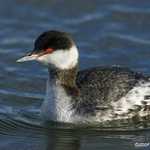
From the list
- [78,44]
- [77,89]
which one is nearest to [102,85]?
[77,89]

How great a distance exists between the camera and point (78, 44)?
1750 centimetres

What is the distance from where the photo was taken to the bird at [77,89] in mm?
14219

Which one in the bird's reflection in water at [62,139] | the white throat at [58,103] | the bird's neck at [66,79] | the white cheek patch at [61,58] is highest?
the white cheek patch at [61,58]

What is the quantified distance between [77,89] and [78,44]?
303 centimetres

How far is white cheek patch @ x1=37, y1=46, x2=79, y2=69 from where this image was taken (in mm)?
14202

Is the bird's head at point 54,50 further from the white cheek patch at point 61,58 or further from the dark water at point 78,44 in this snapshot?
the dark water at point 78,44

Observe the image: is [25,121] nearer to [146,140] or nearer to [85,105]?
[85,105]

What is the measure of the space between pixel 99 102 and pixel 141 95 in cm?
83

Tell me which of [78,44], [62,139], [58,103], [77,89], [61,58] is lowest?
Answer: [62,139]

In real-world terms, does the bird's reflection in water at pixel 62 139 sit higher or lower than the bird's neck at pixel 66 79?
lower

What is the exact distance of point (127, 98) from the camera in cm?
1476

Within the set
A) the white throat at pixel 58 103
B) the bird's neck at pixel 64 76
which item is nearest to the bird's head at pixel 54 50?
the bird's neck at pixel 64 76

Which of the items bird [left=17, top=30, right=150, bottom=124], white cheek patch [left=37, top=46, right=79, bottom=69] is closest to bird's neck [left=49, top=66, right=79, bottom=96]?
bird [left=17, top=30, right=150, bottom=124]

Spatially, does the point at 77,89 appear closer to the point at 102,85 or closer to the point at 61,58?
the point at 102,85
